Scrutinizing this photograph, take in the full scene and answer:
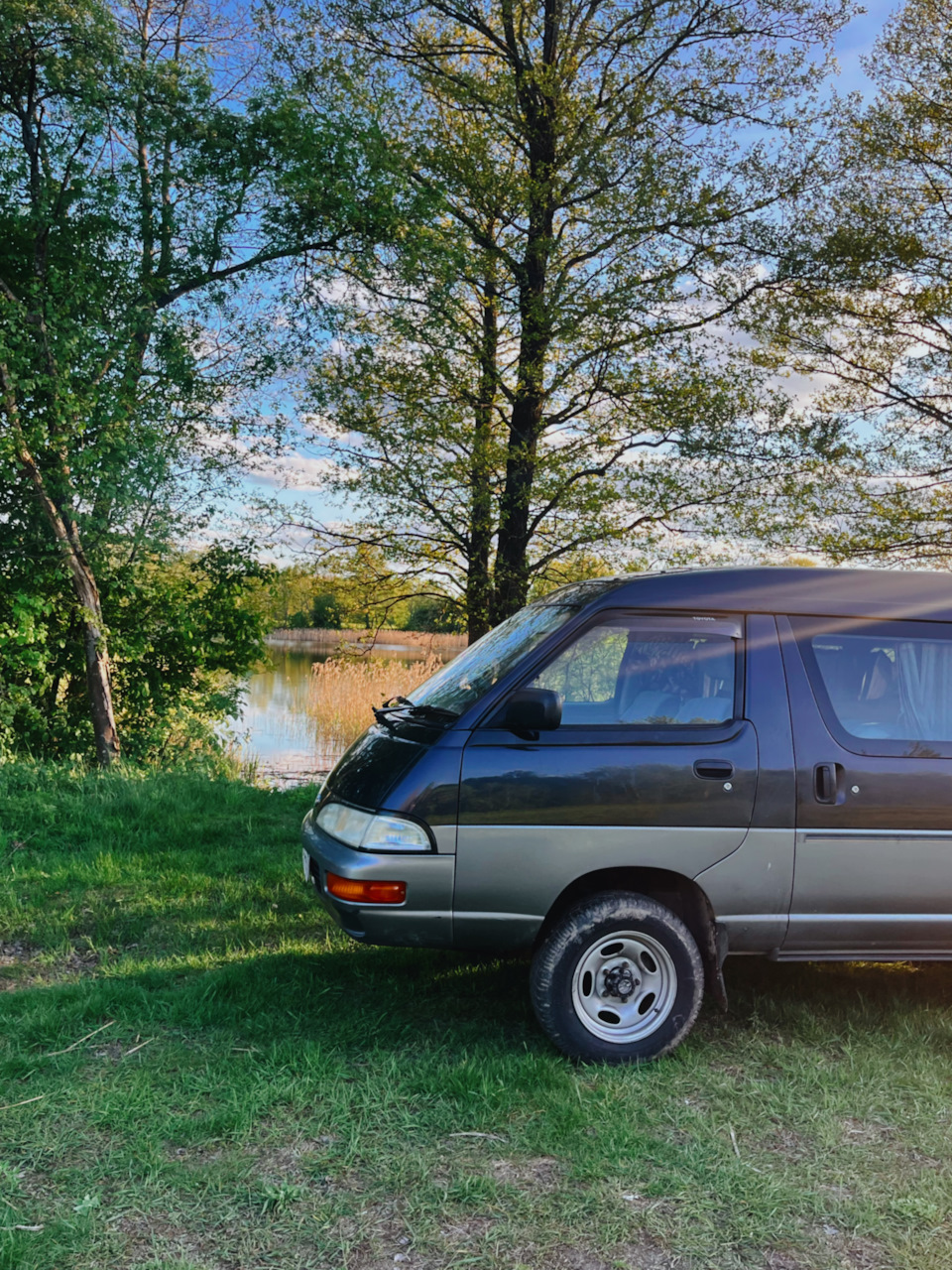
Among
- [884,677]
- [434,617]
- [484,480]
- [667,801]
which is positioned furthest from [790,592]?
[434,617]

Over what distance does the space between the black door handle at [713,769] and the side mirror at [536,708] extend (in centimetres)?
66

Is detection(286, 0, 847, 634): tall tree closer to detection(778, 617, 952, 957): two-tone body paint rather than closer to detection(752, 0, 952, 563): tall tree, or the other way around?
detection(752, 0, 952, 563): tall tree

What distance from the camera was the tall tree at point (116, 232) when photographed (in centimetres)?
1023

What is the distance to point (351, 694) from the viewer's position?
1986 cm

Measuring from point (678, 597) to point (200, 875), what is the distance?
4288 millimetres

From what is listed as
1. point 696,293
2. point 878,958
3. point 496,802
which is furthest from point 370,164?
point 878,958

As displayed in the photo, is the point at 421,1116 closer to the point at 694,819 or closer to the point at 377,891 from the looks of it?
the point at 377,891

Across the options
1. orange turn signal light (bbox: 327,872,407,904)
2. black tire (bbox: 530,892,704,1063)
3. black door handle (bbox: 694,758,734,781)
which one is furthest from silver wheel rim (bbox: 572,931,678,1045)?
orange turn signal light (bbox: 327,872,407,904)

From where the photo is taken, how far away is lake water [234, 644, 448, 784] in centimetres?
1505

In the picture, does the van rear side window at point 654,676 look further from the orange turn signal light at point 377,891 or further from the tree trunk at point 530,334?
the tree trunk at point 530,334

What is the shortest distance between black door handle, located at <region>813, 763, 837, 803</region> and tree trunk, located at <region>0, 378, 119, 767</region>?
8.87 metres

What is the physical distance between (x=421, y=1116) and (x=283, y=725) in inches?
665


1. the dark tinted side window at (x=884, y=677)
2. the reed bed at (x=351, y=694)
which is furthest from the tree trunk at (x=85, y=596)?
the dark tinted side window at (x=884, y=677)

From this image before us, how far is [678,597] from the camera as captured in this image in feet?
14.5
